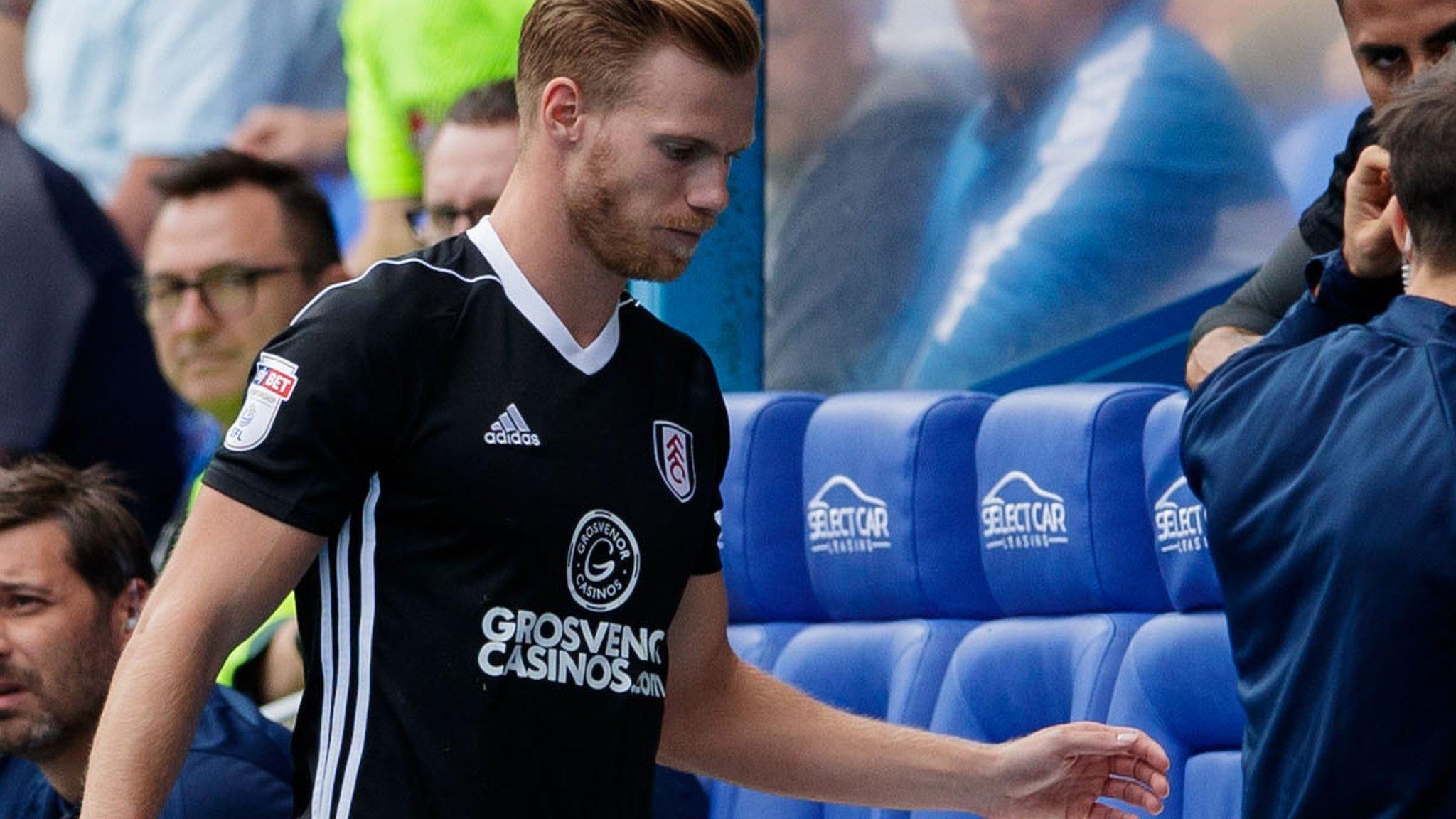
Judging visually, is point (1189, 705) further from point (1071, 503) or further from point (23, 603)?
point (23, 603)

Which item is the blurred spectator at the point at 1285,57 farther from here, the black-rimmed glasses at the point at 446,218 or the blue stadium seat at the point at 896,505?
the black-rimmed glasses at the point at 446,218

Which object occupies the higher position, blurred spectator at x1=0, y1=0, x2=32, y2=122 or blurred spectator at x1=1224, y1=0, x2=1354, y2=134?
blurred spectator at x1=0, y1=0, x2=32, y2=122

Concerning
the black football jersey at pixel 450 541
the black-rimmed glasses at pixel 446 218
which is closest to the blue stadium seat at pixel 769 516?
the black-rimmed glasses at pixel 446 218

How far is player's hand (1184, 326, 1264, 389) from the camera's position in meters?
2.46

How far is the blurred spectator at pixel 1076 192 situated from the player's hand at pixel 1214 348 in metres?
0.93

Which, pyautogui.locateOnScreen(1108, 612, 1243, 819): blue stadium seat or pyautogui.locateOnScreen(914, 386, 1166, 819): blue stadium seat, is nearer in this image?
pyautogui.locateOnScreen(1108, 612, 1243, 819): blue stadium seat

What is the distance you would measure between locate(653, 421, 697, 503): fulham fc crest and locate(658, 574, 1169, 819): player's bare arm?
0.13 meters

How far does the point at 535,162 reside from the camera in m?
1.98

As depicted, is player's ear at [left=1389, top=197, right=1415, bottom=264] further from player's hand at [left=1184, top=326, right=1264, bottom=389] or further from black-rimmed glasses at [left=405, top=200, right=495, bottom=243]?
black-rimmed glasses at [left=405, top=200, right=495, bottom=243]

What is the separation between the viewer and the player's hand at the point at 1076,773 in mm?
2109

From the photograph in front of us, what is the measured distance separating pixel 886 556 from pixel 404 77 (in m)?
1.79

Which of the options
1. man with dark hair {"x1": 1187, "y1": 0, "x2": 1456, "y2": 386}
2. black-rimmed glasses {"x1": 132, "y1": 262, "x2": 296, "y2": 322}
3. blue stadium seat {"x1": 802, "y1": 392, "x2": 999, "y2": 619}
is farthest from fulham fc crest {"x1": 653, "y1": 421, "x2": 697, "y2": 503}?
black-rimmed glasses {"x1": 132, "y1": 262, "x2": 296, "y2": 322}

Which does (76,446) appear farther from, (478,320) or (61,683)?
(478,320)

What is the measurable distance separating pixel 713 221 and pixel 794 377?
86.1 inches
